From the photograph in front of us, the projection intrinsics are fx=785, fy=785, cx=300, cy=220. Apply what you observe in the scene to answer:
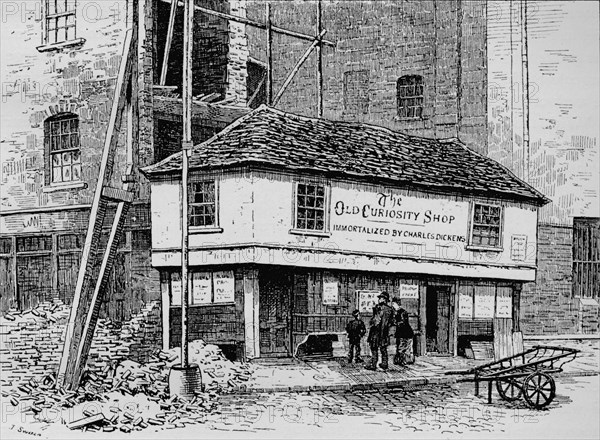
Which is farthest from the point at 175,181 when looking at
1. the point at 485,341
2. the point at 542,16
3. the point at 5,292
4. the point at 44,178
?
the point at 542,16

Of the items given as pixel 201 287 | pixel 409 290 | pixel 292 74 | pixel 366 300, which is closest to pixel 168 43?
pixel 292 74

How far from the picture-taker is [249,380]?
3.63 metres

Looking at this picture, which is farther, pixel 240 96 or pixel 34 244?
pixel 240 96

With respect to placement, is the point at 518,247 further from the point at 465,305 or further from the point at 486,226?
the point at 465,305

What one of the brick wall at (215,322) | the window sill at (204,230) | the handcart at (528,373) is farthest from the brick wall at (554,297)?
the window sill at (204,230)

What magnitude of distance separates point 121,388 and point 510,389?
6.24 ft

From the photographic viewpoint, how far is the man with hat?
3.77 meters

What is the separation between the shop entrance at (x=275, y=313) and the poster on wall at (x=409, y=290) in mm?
605

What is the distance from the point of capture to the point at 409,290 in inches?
154

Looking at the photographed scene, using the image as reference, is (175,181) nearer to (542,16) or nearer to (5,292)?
(5,292)

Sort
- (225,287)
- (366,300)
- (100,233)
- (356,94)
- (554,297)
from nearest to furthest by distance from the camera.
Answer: (225,287)
(100,233)
(366,300)
(554,297)
(356,94)

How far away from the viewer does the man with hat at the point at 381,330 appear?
377 cm

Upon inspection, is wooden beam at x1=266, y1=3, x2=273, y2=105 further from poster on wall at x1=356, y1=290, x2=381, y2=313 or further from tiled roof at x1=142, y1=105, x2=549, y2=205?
poster on wall at x1=356, y1=290, x2=381, y2=313

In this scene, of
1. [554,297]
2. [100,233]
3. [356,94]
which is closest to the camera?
[100,233]
